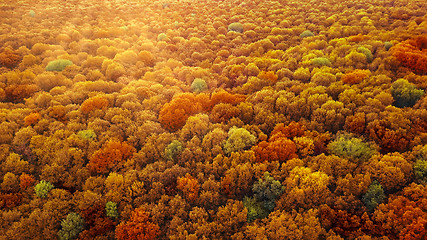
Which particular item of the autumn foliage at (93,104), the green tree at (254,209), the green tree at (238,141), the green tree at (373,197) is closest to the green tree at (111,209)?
the green tree at (254,209)

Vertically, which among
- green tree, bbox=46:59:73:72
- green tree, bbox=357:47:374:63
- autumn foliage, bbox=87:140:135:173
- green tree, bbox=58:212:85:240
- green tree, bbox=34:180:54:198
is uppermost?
green tree, bbox=357:47:374:63

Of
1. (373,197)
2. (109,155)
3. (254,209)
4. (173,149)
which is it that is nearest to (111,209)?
(109,155)

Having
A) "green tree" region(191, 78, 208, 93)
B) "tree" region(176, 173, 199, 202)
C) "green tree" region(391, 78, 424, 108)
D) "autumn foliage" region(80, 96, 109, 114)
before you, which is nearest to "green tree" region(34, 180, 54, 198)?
"autumn foliage" region(80, 96, 109, 114)

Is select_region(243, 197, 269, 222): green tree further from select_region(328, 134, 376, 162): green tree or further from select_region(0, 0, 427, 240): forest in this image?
select_region(328, 134, 376, 162): green tree

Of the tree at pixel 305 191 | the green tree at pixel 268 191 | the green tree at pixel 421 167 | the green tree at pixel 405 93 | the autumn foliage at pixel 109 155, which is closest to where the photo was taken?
the green tree at pixel 421 167

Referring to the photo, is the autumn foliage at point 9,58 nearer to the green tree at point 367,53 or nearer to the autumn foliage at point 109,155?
the autumn foliage at point 109,155

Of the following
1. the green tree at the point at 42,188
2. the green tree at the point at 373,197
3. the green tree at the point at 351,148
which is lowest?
the green tree at the point at 42,188
